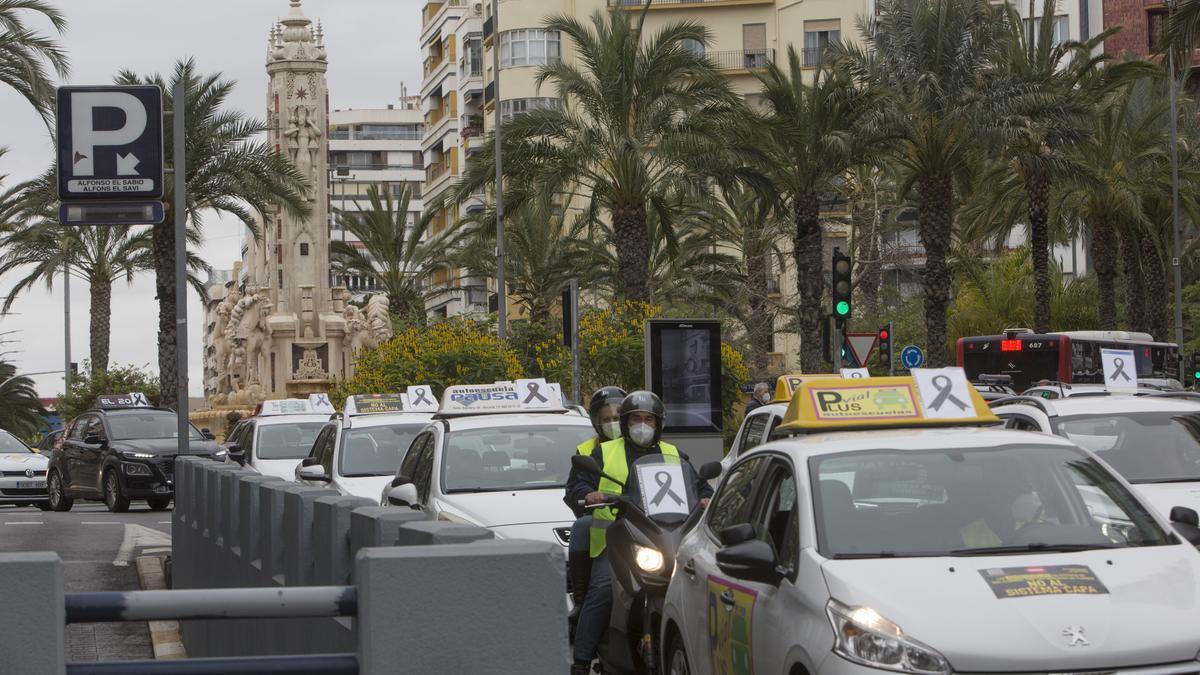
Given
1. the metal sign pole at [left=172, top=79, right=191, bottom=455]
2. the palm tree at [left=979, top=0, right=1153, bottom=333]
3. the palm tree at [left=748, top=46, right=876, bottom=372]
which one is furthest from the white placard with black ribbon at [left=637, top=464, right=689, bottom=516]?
the palm tree at [left=979, top=0, right=1153, bottom=333]

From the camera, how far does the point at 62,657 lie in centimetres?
394

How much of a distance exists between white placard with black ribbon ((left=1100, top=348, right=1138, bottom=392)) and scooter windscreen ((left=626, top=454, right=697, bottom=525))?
292 inches

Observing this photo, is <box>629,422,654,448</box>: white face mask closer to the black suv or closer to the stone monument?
the black suv

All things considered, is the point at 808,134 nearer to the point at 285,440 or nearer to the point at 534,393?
the point at 285,440

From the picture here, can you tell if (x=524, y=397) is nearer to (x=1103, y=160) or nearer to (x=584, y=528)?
(x=584, y=528)

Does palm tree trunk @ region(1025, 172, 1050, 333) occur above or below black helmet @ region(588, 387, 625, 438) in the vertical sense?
above

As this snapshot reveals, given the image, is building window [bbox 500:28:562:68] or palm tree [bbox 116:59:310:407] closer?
palm tree [bbox 116:59:310:407]

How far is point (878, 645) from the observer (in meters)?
6.05

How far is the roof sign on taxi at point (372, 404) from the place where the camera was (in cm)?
1856

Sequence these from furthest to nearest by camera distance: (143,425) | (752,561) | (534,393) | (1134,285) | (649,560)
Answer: (1134,285) → (143,425) → (534,393) → (649,560) → (752,561)

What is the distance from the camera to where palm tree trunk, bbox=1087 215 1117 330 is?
45812 mm

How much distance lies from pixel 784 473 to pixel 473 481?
5.57m

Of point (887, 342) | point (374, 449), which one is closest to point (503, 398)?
point (374, 449)

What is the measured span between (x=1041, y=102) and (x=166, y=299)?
18814 millimetres
